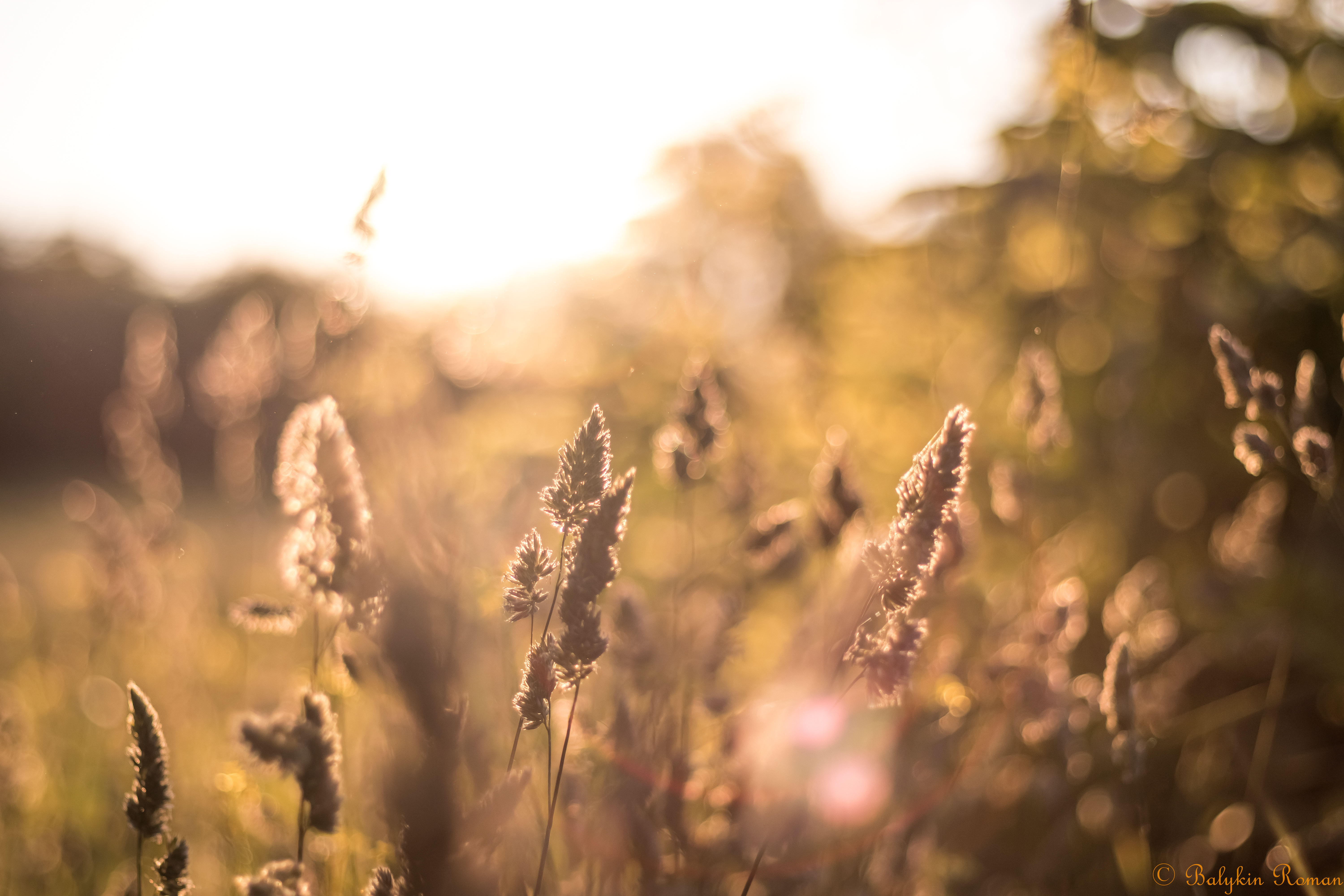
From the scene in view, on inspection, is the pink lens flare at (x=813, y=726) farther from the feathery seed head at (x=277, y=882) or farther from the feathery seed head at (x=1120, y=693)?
the feathery seed head at (x=277, y=882)

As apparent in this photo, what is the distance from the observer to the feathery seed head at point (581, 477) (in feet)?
2.85

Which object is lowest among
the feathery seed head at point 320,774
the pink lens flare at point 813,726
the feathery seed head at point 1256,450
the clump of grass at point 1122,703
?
the pink lens flare at point 813,726

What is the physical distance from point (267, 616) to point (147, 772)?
0.70 ft

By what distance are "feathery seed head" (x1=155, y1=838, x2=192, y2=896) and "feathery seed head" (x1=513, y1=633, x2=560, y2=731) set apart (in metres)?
0.44

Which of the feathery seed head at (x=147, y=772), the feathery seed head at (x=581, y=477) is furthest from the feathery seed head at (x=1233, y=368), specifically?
the feathery seed head at (x=147, y=772)

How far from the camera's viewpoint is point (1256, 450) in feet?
3.85

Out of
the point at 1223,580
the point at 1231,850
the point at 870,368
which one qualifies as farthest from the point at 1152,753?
the point at 870,368

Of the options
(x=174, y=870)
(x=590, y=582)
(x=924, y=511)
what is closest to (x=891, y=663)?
(x=924, y=511)

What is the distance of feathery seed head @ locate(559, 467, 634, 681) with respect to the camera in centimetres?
83

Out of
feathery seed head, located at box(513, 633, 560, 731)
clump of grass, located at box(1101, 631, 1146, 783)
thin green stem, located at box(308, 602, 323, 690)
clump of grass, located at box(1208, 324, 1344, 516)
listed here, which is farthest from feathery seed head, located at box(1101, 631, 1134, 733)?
thin green stem, located at box(308, 602, 323, 690)

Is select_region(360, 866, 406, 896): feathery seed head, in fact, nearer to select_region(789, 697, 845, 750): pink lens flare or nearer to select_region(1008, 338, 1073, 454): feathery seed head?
select_region(789, 697, 845, 750): pink lens flare

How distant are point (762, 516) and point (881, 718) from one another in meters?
0.62

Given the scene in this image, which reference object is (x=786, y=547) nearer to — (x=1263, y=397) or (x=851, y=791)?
(x=851, y=791)

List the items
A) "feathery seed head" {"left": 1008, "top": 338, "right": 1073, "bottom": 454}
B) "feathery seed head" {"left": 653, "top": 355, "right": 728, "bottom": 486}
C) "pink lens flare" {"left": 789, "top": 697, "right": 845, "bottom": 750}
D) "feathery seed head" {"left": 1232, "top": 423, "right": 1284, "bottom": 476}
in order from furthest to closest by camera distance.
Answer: "feathery seed head" {"left": 1008, "top": 338, "right": 1073, "bottom": 454}, "pink lens flare" {"left": 789, "top": 697, "right": 845, "bottom": 750}, "feathery seed head" {"left": 653, "top": 355, "right": 728, "bottom": 486}, "feathery seed head" {"left": 1232, "top": 423, "right": 1284, "bottom": 476}
